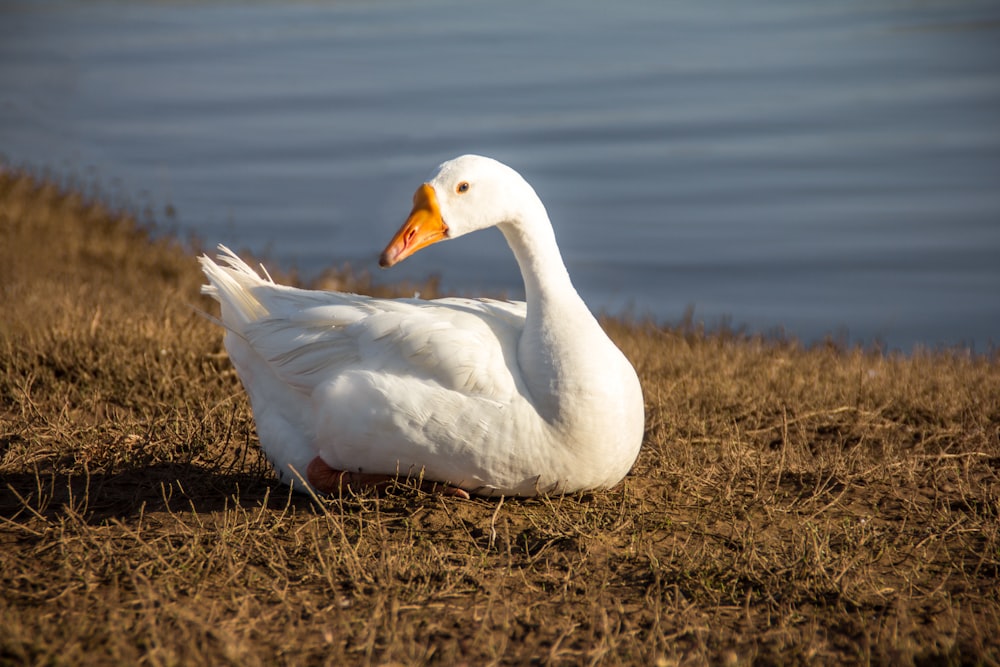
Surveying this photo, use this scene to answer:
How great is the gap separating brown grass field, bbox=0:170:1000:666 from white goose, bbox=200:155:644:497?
0.19 m

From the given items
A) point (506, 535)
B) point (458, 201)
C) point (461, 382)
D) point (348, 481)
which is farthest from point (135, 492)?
point (458, 201)

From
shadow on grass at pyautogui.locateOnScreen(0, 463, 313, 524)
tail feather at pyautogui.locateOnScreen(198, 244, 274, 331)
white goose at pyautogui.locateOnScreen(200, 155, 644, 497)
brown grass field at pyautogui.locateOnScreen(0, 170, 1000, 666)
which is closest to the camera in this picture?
brown grass field at pyautogui.locateOnScreen(0, 170, 1000, 666)

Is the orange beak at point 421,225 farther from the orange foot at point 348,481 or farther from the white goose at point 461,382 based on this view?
the orange foot at point 348,481

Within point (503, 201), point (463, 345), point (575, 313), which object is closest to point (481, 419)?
point (463, 345)

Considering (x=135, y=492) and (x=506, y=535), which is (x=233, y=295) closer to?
(x=135, y=492)

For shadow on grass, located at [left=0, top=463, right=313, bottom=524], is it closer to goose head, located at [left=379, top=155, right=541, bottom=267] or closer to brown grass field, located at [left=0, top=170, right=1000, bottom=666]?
brown grass field, located at [left=0, top=170, right=1000, bottom=666]

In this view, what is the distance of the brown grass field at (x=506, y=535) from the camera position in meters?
3.17

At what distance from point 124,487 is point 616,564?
85.0 inches

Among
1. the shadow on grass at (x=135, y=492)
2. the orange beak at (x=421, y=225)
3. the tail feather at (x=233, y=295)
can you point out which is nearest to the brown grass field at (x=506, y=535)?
the shadow on grass at (x=135, y=492)

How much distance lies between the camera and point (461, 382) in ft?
13.3

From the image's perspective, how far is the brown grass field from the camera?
317cm

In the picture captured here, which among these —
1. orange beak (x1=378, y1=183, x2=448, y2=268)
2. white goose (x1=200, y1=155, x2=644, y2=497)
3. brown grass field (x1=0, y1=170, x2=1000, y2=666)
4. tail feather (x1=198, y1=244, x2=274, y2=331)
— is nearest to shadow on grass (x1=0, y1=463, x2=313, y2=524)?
brown grass field (x1=0, y1=170, x2=1000, y2=666)

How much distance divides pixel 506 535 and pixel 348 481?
0.75 m

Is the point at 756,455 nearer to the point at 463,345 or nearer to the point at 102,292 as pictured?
the point at 463,345
